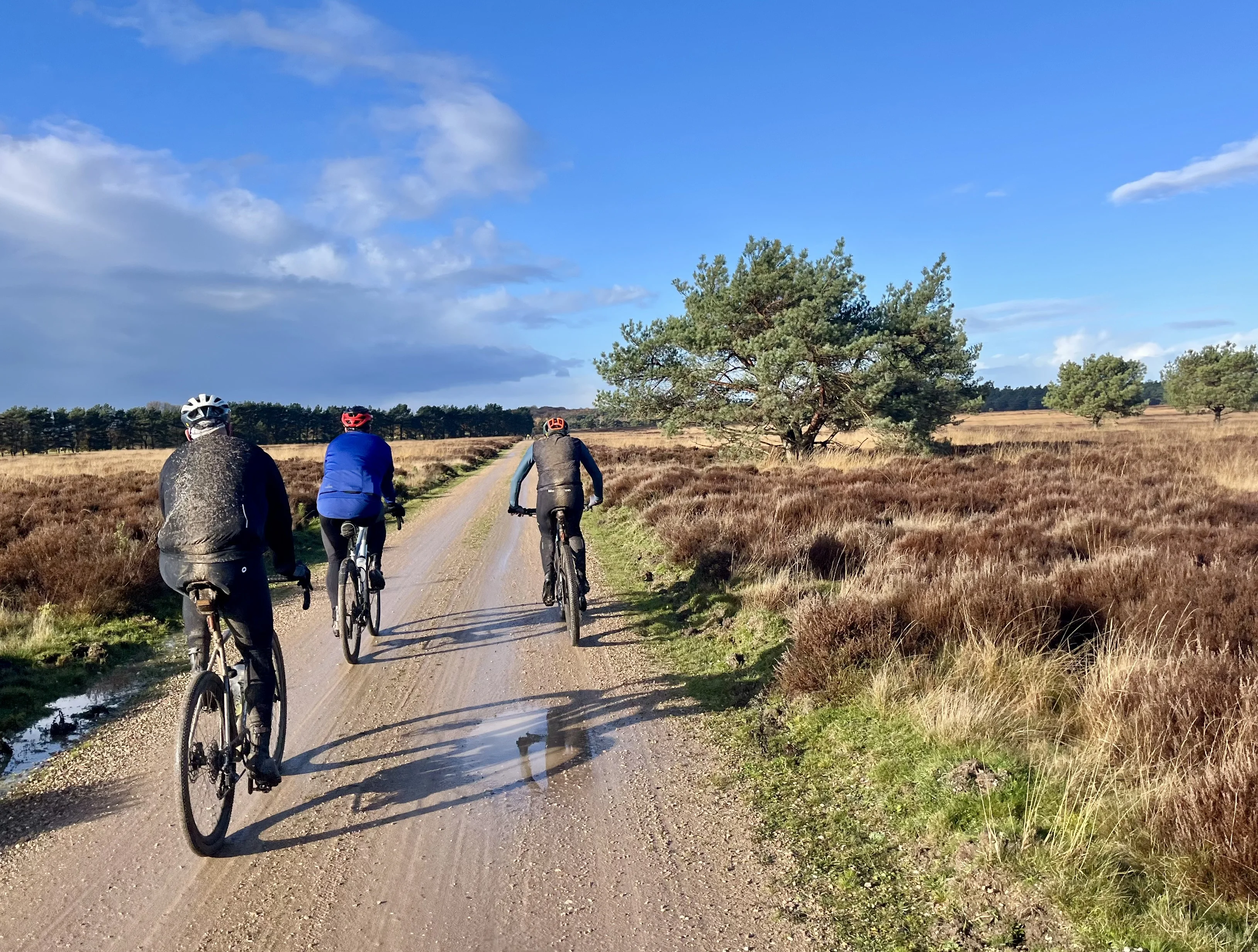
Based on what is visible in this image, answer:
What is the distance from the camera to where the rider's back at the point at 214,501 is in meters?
3.35

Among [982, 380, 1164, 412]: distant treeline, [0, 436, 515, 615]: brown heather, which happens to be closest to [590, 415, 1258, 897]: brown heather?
[0, 436, 515, 615]: brown heather

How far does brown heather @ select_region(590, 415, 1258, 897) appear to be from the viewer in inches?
123

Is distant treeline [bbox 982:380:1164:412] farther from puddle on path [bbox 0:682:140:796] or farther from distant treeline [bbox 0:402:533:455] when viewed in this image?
puddle on path [bbox 0:682:140:796]

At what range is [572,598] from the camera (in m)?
6.70

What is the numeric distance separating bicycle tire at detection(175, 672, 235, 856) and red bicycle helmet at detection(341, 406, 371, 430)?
3.54m

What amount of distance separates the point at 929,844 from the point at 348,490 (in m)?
5.36

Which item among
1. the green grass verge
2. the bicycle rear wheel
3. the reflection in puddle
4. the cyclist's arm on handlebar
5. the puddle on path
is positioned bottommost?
the reflection in puddle

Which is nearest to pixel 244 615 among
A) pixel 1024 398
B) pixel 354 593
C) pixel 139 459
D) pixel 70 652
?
pixel 354 593

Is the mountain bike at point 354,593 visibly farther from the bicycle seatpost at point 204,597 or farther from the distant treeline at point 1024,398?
the distant treeline at point 1024,398

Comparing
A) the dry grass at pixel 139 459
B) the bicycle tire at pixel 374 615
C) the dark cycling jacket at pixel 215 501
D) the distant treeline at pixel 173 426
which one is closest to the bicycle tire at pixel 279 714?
the dark cycling jacket at pixel 215 501

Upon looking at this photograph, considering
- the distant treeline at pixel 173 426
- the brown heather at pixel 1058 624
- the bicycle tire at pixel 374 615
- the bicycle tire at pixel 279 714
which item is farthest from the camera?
the distant treeline at pixel 173 426

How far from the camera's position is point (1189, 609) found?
17.2 feet

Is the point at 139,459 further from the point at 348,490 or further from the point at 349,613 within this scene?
the point at 349,613

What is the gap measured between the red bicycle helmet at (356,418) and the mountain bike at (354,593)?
0.96m
